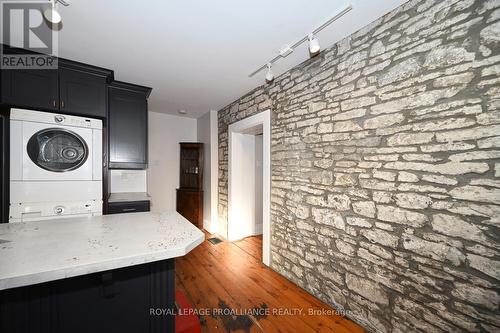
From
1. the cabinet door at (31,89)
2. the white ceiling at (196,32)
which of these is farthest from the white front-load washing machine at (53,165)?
the white ceiling at (196,32)

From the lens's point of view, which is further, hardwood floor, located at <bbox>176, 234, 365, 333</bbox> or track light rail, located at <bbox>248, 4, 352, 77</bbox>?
hardwood floor, located at <bbox>176, 234, 365, 333</bbox>

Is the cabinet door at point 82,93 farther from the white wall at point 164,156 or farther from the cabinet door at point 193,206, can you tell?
the cabinet door at point 193,206

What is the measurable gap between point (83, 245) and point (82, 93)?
2.14 m

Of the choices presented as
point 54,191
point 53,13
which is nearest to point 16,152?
point 54,191

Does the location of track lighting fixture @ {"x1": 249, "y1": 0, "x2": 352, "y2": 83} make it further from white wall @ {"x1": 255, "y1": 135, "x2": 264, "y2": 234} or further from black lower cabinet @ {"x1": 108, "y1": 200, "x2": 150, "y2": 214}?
black lower cabinet @ {"x1": 108, "y1": 200, "x2": 150, "y2": 214}

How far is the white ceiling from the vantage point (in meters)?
1.50

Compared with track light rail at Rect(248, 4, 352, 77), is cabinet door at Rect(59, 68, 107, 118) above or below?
below

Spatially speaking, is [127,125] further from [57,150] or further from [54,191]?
[54,191]

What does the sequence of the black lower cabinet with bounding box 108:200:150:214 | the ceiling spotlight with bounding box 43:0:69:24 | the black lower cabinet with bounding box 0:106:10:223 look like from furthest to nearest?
1. the black lower cabinet with bounding box 108:200:150:214
2. the black lower cabinet with bounding box 0:106:10:223
3. the ceiling spotlight with bounding box 43:0:69:24

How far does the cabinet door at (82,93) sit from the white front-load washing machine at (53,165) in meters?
0.12

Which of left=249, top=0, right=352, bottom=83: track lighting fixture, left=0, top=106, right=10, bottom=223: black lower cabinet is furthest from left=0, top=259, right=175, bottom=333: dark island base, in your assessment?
left=249, top=0, right=352, bottom=83: track lighting fixture

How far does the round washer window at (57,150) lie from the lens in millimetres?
2045

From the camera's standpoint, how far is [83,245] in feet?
3.25

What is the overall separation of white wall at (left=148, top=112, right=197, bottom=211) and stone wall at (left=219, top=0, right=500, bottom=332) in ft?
10.8
